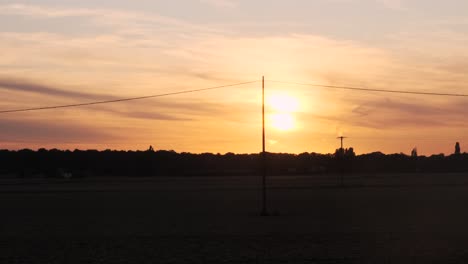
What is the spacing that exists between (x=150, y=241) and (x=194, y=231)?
4812 millimetres

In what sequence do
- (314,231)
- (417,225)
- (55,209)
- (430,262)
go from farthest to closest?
1. (55,209)
2. (417,225)
3. (314,231)
4. (430,262)

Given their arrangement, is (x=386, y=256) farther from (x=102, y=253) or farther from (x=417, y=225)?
(x=417, y=225)

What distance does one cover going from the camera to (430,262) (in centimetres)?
2483

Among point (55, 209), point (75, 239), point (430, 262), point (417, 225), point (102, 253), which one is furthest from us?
point (55, 209)

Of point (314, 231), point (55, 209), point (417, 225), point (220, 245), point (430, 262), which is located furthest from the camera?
point (55, 209)

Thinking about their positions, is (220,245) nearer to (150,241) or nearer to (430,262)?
(150,241)

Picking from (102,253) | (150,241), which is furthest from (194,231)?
(102,253)

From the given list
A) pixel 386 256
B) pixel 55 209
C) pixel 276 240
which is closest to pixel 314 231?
pixel 276 240

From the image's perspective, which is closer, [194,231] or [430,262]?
[430,262]

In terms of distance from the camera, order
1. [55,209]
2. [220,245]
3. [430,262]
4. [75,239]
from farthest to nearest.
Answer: [55,209]
[75,239]
[220,245]
[430,262]

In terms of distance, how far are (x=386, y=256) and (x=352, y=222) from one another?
48.9ft

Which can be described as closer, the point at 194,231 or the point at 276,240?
the point at 276,240

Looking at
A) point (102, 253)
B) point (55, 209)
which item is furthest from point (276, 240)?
point (55, 209)

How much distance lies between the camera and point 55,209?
185ft
